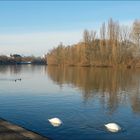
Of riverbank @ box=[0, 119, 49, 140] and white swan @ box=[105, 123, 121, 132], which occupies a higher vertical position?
riverbank @ box=[0, 119, 49, 140]

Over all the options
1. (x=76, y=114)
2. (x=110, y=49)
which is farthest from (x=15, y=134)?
(x=110, y=49)

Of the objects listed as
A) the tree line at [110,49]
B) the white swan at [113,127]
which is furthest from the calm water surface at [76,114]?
the tree line at [110,49]

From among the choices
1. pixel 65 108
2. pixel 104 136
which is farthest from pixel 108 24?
pixel 104 136

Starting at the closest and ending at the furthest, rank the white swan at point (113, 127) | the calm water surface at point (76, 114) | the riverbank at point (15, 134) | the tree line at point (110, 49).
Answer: the riverbank at point (15, 134) < the calm water surface at point (76, 114) < the white swan at point (113, 127) < the tree line at point (110, 49)

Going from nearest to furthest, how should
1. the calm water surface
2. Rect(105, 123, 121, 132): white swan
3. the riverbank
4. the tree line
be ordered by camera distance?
the riverbank → the calm water surface → Rect(105, 123, 121, 132): white swan → the tree line

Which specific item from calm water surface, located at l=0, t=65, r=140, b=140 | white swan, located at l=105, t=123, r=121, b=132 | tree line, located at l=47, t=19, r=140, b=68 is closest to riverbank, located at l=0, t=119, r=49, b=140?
calm water surface, located at l=0, t=65, r=140, b=140

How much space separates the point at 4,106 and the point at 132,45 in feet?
240

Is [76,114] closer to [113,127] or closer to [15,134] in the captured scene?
[113,127]

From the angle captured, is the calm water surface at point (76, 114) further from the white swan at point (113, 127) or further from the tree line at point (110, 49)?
the tree line at point (110, 49)

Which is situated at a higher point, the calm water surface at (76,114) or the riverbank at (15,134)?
the riverbank at (15,134)

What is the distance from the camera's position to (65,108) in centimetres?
1981

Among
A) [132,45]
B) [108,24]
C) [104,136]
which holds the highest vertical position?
[108,24]

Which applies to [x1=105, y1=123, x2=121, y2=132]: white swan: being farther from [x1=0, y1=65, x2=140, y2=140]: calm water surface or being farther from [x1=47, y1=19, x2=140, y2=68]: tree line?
[x1=47, y1=19, x2=140, y2=68]: tree line

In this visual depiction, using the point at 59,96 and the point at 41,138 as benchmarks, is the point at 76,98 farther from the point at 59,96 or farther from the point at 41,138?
the point at 41,138
